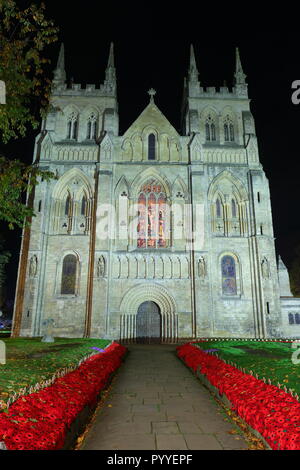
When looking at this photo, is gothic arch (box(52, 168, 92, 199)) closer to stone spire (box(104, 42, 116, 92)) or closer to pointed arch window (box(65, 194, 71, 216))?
pointed arch window (box(65, 194, 71, 216))

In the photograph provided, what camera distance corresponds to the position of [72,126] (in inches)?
1203

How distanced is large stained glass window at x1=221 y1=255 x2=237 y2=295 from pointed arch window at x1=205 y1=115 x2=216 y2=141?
11757 millimetres

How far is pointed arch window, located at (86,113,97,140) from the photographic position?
30.2 meters

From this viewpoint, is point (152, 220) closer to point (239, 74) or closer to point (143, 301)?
point (143, 301)

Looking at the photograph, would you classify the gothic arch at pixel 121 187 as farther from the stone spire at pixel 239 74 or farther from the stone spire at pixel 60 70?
the stone spire at pixel 239 74

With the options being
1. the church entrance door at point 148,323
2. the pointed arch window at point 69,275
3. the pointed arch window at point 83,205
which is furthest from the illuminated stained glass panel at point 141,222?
the pointed arch window at point 69,275

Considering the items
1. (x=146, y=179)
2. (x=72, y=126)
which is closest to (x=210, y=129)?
(x=146, y=179)

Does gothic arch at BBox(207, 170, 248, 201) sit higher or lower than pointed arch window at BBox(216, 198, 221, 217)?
higher

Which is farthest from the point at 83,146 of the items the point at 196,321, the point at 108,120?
the point at 196,321

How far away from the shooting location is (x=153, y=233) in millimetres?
26781

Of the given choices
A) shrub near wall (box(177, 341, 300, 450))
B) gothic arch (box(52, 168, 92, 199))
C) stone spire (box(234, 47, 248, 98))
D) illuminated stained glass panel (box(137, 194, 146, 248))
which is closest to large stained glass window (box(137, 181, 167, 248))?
illuminated stained glass panel (box(137, 194, 146, 248))

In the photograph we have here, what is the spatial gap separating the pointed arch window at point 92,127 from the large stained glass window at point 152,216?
7376 millimetres

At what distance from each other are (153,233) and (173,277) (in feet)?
13.5

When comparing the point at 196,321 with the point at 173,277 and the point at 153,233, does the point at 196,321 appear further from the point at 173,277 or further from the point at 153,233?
the point at 153,233
